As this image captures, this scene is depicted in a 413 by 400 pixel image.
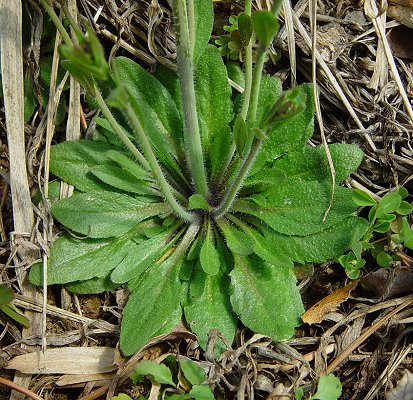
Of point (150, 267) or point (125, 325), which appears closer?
point (125, 325)

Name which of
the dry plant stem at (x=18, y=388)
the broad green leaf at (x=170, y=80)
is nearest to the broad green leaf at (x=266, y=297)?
the broad green leaf at (x=170, y=80)

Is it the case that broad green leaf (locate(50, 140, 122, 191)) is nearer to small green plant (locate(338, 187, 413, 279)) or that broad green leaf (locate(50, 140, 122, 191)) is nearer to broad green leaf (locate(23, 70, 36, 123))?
broad green leaf (locate(23, 70, 36, 123))

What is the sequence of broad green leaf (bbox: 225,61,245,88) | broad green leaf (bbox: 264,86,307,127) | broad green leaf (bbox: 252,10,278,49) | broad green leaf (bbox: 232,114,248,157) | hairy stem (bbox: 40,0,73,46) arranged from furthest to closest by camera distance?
broad green leaf (bbox: 225,61,245,88), broad green leaf (bbox: 232,114,248,157), hairy stem (bbox: 40,0,73,46), broad green leaf (bbox: 264,86,307,127), broad green leaf (bbox: 252,10,278,49)

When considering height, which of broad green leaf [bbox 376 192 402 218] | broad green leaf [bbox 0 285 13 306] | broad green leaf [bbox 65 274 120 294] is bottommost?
broad green leaf [bbox 65 274 120 294]

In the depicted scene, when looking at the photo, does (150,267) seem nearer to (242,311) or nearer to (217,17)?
(242,311)

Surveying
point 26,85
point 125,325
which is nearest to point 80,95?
point 26,85

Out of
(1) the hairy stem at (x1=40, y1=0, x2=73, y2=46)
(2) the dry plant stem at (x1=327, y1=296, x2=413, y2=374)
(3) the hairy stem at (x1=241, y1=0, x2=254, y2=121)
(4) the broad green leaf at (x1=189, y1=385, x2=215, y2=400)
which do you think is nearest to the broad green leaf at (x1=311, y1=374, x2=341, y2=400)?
(2) the dry plant stem at (x1=327, y1=296, x2=413, y2=374)
